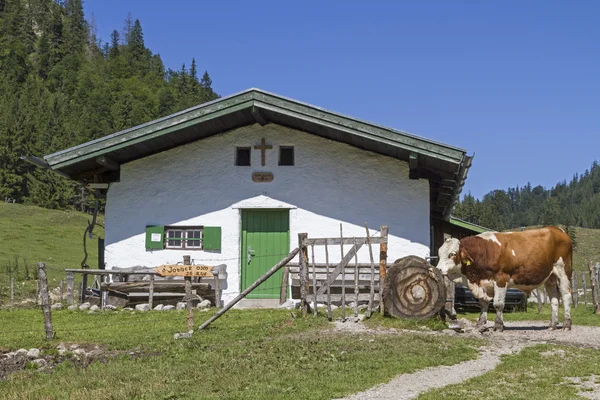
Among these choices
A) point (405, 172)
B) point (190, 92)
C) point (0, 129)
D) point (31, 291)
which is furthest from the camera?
point (190, 92)

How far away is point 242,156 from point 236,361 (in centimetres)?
1056

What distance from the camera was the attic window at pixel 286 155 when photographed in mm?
20375

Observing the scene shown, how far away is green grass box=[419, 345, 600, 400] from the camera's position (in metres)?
8.34

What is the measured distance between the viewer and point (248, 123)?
804 inches

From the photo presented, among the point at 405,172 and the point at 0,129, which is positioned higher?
the point at 0,129

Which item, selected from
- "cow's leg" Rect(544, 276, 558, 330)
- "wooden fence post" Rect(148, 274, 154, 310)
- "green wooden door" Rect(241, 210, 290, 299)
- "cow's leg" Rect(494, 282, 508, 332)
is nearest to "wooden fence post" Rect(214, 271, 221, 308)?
"green wooden door" Rect(241, 210, 290, 299)

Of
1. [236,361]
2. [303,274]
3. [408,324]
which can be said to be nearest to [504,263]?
[408,324]

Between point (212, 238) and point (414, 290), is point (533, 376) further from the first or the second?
point (212, 238)

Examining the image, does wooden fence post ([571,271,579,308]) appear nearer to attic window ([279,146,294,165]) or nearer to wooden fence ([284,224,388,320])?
wooden fence ([284,224,388,320])

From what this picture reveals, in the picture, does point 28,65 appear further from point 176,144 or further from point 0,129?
point 176,144

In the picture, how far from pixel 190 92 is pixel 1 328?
507ft

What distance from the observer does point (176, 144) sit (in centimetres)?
2062

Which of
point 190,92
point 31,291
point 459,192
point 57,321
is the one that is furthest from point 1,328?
point 190,92

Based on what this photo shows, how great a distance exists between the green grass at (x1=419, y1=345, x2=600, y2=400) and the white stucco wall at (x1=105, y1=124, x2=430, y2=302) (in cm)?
840
